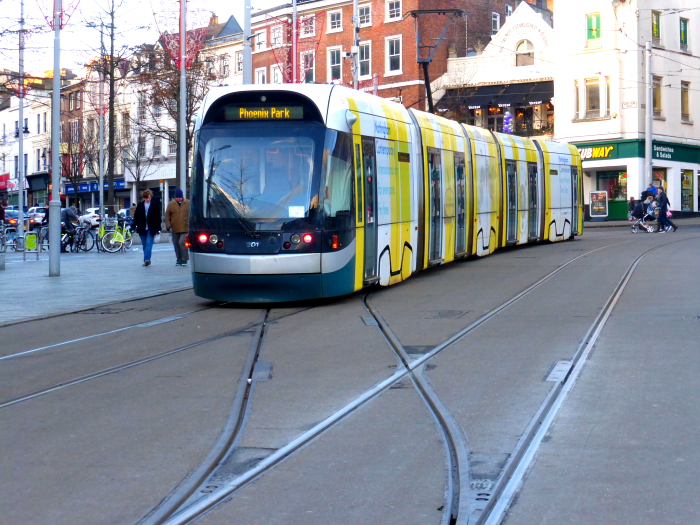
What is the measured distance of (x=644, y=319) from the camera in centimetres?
1142

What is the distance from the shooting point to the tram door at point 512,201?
25.1m

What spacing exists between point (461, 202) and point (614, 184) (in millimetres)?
30604

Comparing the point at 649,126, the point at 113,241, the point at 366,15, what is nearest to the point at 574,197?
the point at 113,241

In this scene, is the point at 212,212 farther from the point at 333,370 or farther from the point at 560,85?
the point at 560,85

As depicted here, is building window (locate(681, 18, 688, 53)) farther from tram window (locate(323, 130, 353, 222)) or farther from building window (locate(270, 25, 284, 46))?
tram window (locate(323, 130, 353, 222))

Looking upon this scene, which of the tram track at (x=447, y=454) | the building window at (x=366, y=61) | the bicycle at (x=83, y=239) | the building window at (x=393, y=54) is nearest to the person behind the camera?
the tram track at (x=447, y=454)

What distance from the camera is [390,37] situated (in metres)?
55.5

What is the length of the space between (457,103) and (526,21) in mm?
5573

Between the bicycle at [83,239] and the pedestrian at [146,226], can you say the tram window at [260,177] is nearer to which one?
the pedestrian at [146,226]

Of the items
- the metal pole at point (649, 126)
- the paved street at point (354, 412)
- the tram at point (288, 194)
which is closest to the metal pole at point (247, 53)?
the tram at point (288, 194)

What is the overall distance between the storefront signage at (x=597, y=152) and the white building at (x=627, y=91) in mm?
47

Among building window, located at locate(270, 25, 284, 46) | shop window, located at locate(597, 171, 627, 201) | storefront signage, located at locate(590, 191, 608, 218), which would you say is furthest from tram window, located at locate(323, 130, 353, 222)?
storefront signage, located at locate(590, 191, 608, 218)

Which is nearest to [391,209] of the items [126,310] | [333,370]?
[126,310]

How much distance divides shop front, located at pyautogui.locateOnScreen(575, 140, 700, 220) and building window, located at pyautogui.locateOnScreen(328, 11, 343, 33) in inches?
648
